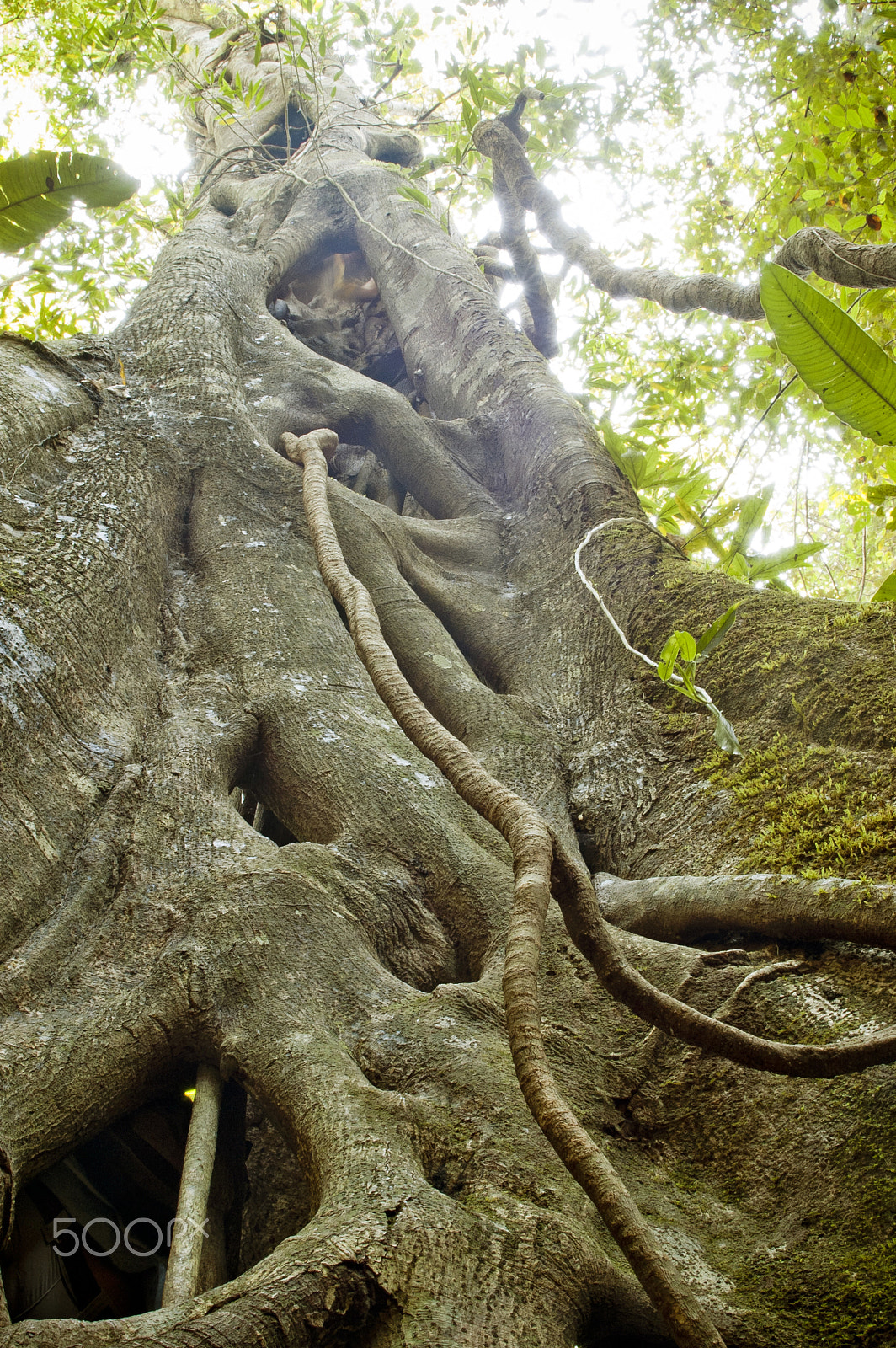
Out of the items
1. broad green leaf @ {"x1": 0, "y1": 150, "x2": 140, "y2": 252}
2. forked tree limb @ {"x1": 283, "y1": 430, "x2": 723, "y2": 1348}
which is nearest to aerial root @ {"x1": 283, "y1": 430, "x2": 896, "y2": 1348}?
forked tree limb @ {"x1": 283, "y1": 430, "x2": 723, "y2": 1348}

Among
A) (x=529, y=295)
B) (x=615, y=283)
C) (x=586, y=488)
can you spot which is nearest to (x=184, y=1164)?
(x=586, y=488)

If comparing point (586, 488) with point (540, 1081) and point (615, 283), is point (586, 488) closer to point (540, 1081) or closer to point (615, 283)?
point (615, 283)

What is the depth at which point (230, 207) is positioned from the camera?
510 cm

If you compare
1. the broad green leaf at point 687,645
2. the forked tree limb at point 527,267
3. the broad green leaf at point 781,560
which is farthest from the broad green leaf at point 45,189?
the forked tree limb at point 527,267

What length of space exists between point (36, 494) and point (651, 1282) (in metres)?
2.09

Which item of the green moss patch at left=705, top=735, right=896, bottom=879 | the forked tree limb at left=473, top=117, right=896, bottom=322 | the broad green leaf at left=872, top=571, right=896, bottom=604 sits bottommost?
the green moss patch at left=705, top=735, right=896, bottom=879

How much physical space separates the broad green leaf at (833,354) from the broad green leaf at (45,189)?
3.57ft

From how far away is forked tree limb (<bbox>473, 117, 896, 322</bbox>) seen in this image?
170 cm

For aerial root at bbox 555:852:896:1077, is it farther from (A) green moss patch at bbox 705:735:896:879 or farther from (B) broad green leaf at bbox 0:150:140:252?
(B) broad green leaf at bbox 0:150:140:252

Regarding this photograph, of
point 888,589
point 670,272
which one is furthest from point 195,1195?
point 670,272

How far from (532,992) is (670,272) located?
2471 millimetres

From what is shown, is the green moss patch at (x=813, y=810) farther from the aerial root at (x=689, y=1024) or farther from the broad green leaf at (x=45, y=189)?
the broad green leaf at (x=45, y=189)

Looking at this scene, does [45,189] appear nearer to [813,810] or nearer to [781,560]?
[813,810]

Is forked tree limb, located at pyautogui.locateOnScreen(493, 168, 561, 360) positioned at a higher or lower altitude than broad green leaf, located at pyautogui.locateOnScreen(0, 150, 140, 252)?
higher
